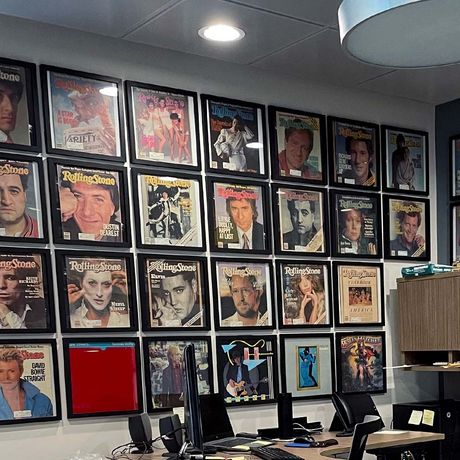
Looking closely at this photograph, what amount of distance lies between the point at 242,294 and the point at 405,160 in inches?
61.3

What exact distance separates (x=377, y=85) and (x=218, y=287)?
166 centimetres

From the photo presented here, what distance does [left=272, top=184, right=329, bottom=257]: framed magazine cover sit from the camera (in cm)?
432

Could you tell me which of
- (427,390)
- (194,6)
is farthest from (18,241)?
(427,390)

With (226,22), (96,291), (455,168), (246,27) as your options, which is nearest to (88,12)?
(226,22)

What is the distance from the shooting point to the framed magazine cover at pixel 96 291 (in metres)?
3.52

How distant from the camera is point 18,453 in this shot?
3.31m

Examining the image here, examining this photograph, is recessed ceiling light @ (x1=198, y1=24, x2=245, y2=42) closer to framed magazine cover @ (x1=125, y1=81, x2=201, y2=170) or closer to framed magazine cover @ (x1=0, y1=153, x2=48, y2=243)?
framed magazine cover @ (x1=125, y1=81, x2=201, y2=170)

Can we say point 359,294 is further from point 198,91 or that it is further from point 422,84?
point 198,91

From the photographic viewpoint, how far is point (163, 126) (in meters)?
Result: 3.92

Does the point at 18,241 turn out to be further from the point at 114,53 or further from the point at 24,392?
the point at 114,53

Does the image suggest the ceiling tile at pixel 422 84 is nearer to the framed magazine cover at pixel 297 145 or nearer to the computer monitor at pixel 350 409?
the framed magazine cover at pixel 297 145

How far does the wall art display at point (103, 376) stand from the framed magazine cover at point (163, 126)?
930mm

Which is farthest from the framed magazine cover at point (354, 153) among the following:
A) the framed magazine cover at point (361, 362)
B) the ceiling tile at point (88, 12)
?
the ceiling tile at point (88, 12)

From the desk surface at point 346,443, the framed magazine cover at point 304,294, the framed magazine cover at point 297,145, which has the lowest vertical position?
the desk surface at point 346,443
